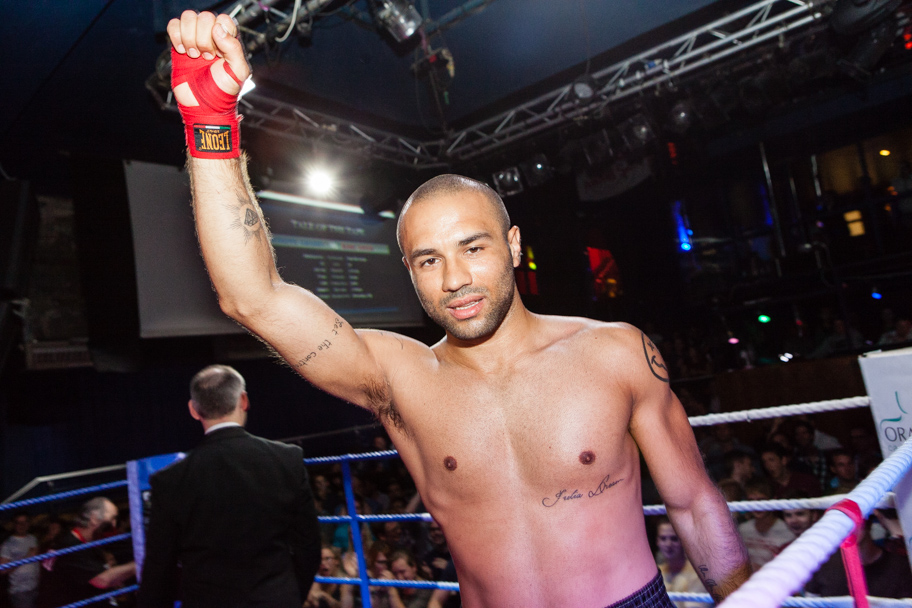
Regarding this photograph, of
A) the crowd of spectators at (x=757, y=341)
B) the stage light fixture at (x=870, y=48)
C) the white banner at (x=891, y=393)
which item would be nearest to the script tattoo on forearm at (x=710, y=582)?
the white banner at (x=891, y=393)

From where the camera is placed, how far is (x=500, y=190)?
7164mm

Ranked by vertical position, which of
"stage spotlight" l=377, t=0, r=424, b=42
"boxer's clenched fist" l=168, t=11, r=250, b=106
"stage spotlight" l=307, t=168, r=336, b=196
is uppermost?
"stage spotlight" l=377, t=0, r=424, b=42

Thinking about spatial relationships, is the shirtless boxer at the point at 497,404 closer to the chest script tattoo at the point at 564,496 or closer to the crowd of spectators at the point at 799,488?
the chest script tattoo at the point at 564,496

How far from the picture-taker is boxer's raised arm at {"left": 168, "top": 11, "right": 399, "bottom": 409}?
111 centimetres

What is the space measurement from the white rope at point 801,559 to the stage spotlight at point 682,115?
6131mm

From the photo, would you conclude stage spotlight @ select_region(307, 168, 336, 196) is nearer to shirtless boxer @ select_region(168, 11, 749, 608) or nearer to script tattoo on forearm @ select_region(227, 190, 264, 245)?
shirtless boxer @ select_region(168, 11, 749, 608)

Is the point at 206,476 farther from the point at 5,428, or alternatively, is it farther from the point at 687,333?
the point at 687,333

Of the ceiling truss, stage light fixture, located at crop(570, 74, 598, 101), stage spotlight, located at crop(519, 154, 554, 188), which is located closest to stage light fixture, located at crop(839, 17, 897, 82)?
the ceiling truss

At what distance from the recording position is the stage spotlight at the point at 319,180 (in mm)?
6473

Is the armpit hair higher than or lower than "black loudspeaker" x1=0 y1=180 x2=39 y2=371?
lower

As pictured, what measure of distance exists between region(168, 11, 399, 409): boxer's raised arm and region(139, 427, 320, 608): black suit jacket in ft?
3.45

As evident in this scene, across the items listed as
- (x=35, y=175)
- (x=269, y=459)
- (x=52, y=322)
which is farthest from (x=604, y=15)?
(x=52, y=322)

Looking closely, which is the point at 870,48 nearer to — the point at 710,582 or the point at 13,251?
the point at 710,582

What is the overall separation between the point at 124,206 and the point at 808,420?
6523 millimetres
